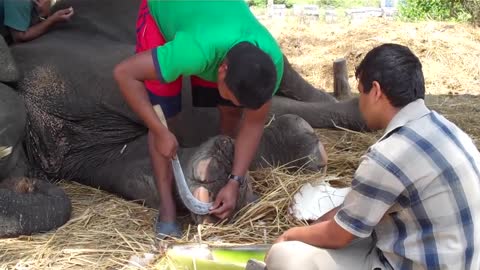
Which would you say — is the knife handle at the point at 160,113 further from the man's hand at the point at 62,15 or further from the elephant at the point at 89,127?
the man's hand at the point at 62,15

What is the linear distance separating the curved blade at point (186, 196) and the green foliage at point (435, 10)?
253 inches

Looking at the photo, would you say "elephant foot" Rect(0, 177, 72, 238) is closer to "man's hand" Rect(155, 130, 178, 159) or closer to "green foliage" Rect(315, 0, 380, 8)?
"man's hand" Rect(155, 130, 178, 159)

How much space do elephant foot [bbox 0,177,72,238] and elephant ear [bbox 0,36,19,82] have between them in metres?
0.44

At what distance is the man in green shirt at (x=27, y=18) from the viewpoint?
3.26 m

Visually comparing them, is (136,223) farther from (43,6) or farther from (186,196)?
(43,6)

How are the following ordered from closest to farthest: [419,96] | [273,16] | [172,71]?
1. [419,96]
2. [172,71]
3. [273,16]

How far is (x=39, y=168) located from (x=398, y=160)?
1.87 meters

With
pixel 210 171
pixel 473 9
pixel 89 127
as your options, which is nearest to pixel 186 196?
pixel 210 171

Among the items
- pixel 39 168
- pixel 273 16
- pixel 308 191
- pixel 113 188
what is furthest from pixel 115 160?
pixel 273 16

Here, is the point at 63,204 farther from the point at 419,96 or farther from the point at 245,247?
the point at 419,96

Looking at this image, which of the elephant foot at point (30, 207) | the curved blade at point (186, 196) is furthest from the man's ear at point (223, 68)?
the elephant foot at point (30, 207)

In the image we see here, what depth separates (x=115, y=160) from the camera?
10.0ft

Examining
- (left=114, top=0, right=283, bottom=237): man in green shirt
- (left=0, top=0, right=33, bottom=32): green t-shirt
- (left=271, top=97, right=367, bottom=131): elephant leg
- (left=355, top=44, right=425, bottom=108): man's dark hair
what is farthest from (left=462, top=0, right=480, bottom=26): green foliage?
(left=355, top=44, right=425, bottom=108): man's dark hair

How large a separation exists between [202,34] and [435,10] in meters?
7.09
